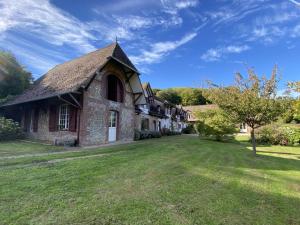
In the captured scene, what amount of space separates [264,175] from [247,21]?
35.5 feet

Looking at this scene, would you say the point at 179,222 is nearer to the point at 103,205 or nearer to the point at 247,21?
the point at 103,205

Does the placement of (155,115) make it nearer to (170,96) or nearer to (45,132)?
(45,132)

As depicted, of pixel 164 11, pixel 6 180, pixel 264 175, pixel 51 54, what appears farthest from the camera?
pixel 51 54

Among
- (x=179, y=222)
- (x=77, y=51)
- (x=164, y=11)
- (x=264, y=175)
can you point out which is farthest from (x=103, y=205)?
(x=77, y=51)

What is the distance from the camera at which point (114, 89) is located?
15.9 meters

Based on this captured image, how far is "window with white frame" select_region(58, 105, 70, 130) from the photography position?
537 inches

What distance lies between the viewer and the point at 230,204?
3.98 meters

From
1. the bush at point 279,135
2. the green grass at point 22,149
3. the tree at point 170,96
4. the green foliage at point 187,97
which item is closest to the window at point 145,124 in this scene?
the bush at point 279,135

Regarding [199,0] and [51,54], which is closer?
[199,0]

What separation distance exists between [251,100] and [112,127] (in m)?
9.60

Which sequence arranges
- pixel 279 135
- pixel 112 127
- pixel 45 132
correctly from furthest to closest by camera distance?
pixel 279 135
pixel 112 127
pixel 45 132

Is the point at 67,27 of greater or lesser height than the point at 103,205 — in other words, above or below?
above

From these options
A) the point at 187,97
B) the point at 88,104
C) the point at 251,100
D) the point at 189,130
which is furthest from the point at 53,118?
the point at 187,97

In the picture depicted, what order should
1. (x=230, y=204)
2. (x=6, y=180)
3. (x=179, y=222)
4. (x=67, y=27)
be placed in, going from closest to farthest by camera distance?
(x=179, y=222), (x=230, y=204), (x=6, y=180), (x=67, y=27)
